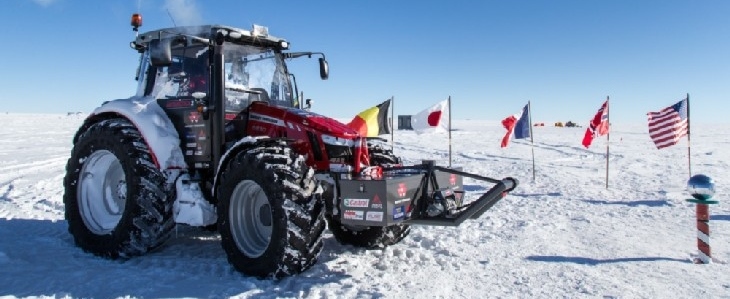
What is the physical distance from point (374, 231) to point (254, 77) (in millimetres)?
2220

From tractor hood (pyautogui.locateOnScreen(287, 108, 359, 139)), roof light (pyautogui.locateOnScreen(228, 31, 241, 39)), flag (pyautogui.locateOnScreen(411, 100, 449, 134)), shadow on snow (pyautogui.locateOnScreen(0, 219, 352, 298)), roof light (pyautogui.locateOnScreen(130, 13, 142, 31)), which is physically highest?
roof light (pyautogui.locateOnScreen(130, 13, 142, 31))

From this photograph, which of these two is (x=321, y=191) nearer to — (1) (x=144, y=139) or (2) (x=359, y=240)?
(2) (x=359, y=240)

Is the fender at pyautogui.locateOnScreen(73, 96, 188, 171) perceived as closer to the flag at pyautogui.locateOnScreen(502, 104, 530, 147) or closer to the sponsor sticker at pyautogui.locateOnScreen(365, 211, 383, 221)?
the sponsor sticker at pyautogui.locateOnScreen(365, 211, 383, 221)

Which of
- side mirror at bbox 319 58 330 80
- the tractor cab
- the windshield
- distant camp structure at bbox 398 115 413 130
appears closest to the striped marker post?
side mirror at bbox 319 58 330 80

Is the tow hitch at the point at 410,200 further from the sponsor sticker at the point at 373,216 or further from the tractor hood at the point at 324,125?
the tractor hood at the point at 324,125

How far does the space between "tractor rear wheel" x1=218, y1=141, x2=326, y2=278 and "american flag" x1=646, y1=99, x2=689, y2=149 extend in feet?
32.3

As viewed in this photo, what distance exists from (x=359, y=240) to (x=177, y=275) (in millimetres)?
1997

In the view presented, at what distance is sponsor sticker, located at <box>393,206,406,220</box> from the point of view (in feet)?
15.4

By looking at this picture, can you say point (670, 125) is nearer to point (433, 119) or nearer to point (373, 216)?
point (433, 119)

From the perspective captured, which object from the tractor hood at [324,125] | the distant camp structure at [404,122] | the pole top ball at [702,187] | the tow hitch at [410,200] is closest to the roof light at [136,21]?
the tractor hood at [324,125]

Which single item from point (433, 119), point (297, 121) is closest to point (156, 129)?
point (297, 121)

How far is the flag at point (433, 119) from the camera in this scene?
13.9 metres

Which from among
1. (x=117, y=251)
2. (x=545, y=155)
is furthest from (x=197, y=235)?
(x=545, y=155)

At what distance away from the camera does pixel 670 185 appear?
12.4m
